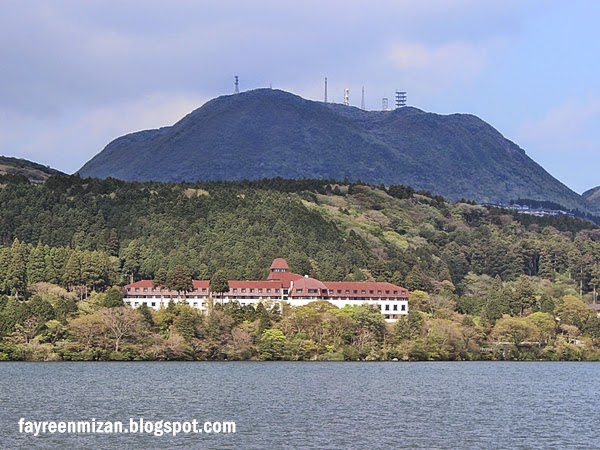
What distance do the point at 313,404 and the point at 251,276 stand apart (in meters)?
75.5

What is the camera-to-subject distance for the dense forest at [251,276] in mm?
106125

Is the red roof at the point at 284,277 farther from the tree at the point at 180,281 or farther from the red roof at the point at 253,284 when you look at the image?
the tree at the point at 180,281

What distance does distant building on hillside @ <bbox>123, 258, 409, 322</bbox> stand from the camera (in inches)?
5128

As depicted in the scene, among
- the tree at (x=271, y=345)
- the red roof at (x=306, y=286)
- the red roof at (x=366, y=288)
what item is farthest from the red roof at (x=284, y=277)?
the tree at (x=271, y=345)

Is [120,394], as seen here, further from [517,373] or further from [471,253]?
[471,253]

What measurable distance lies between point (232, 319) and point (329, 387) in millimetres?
34179

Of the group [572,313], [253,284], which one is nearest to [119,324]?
[253,284]

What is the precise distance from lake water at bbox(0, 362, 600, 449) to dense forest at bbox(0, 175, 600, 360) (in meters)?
8.18

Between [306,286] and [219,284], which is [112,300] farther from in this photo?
[306,286]

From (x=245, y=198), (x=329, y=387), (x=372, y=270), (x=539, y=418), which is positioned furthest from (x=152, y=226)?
(x=539, y=418)

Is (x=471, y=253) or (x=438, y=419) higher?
(x=471, y=253)

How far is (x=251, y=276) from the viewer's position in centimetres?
13938

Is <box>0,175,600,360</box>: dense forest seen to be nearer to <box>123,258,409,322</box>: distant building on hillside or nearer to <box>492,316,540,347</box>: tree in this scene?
<box>492,316,540,347</box>: tree

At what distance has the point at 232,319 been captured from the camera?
109m
